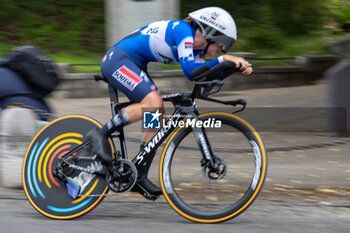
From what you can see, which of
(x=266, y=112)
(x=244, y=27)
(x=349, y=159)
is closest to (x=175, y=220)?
(x=349, y=159)

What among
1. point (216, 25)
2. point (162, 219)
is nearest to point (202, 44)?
point (216, 25)

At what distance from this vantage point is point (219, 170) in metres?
4.55

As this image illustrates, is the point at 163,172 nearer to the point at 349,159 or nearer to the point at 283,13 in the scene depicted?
the point at 349,159

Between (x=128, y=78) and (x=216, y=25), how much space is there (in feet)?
2.77

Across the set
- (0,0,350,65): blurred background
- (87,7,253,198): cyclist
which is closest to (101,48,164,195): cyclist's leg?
A: (87,7,253,198): cyclist

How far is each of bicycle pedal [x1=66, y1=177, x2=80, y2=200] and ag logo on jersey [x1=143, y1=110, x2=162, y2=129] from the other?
30.2 inches

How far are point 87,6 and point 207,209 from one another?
11297 mm

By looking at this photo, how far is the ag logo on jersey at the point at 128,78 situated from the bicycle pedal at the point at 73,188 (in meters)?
0.92

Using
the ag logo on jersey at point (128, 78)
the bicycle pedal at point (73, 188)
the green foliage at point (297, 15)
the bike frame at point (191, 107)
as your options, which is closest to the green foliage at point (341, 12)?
the green foliage at point (297, 15)

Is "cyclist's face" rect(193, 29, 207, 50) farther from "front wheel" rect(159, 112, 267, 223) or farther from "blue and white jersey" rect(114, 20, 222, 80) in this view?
"front wheel" rect(159, 112, 267, 223)

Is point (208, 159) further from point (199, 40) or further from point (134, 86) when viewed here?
point (199, 40)

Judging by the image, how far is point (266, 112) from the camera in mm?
9883

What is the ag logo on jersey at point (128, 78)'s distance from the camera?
473cm

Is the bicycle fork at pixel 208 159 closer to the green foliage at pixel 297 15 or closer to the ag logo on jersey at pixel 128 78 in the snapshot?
the ag logo on jersey at pixel 128 78
